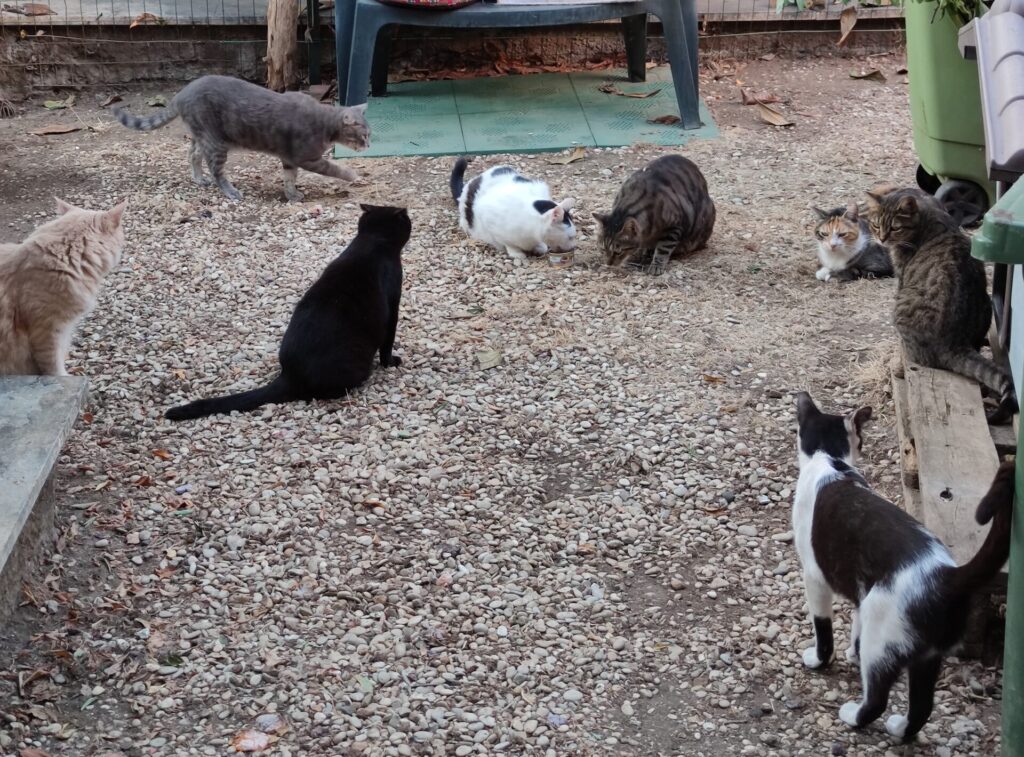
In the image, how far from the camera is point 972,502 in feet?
11.2

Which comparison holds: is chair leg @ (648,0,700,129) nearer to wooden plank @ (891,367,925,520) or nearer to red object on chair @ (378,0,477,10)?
red object on chair @ (378,0,477,10)

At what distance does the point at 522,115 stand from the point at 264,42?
7.67 feet

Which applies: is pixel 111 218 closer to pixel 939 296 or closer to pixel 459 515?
pixel 459 515

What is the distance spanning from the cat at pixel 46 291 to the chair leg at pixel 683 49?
186 inches

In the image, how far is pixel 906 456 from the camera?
12.7 ft

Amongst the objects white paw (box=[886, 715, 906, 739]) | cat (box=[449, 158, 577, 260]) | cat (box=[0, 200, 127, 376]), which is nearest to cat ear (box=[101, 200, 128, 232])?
cat (box=[0, 200, 127, 376])

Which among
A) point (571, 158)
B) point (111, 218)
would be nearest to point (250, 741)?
point (111, 218)

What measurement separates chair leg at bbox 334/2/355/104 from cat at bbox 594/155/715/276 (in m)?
2.98

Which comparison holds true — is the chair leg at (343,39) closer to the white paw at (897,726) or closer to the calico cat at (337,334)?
the calico cat at (337,334)

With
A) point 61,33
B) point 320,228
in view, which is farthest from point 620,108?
point 61,33

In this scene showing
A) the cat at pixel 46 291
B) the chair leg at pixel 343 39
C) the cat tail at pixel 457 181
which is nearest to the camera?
the cat at pixel 46 291

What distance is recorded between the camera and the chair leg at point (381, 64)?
8633 millimetres

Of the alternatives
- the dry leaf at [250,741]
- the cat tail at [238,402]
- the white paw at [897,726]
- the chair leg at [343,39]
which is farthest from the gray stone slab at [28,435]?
the chair leg at [343,39]

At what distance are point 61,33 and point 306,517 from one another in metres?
6.52
